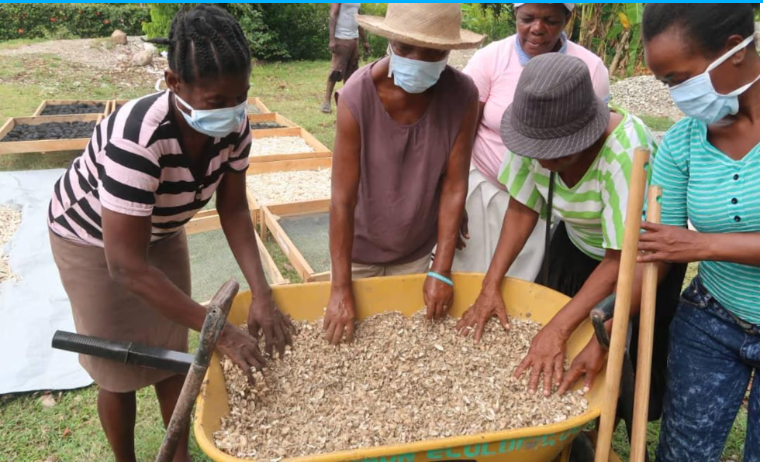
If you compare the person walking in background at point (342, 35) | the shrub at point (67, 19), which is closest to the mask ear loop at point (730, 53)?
the person walking in background at point (342, 35)

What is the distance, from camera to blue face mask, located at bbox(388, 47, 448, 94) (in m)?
1.88

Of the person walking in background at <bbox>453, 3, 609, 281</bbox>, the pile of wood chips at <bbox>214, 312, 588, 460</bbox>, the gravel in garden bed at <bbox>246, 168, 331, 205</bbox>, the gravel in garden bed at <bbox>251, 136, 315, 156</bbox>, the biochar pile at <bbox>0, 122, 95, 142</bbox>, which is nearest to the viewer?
the pile of wood chips at <bbox>214, 312, 588, 460</bbox>

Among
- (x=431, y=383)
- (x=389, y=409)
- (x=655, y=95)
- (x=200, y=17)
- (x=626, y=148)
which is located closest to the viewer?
(x=200, y=17)

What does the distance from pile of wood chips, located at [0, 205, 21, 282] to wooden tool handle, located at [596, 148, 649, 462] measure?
3.53 meters

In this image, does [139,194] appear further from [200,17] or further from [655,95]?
[655,95]

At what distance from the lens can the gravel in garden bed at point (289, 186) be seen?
4543mm

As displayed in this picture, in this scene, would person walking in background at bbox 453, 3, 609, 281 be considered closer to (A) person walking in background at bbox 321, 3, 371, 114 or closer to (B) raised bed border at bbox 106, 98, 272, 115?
(B) raised bed border at bbox 106, 98, 272, 115

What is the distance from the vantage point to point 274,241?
437cm

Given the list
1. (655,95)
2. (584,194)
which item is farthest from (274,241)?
(655,95)

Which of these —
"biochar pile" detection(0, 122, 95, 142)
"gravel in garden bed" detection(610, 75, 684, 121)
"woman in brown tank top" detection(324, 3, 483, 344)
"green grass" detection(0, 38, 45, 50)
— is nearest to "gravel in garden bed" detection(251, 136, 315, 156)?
"biochar pile" detection(0, 122, 95, 142)

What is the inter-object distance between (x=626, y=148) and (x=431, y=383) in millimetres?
964

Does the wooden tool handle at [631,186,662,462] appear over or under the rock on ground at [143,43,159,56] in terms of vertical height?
over

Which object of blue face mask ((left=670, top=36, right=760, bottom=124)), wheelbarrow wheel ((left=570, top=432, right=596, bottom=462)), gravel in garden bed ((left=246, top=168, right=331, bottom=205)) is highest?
blue face mask ((left=670, top=36, right=760, bottom=124))

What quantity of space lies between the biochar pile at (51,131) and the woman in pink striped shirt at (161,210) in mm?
4567
